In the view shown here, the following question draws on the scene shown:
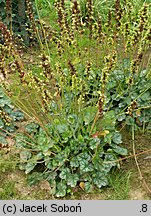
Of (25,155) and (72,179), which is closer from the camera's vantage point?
(72,179)

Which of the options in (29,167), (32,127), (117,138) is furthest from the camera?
(32,127)

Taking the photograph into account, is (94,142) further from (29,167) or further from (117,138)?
(29,167)

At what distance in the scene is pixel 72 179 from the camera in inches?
147

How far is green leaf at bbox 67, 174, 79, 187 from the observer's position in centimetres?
370

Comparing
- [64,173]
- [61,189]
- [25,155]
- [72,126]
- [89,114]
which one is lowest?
[61,189]

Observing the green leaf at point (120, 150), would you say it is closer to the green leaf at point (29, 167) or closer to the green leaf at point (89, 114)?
the green leaf at point (89, 114)

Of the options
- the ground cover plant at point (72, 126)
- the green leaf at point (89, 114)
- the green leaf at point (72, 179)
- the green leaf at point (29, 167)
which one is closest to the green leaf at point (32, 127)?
the ground cover plant at point (72, 126)

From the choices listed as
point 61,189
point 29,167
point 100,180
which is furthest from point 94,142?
point 29,167

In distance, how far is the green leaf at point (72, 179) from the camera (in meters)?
3.70

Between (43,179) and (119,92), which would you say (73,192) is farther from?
(119,92)

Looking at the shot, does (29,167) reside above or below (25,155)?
below

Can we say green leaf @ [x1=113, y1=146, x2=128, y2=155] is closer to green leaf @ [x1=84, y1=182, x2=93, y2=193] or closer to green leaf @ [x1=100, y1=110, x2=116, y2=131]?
green leaf @ [x1=100, y1=110, x2=116, y2=131]

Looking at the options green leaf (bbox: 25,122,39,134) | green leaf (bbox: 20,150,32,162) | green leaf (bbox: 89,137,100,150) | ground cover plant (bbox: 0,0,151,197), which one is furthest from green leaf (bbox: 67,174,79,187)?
green leaf (bbox: 25,122,39,134)

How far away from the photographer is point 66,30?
3.77 m
